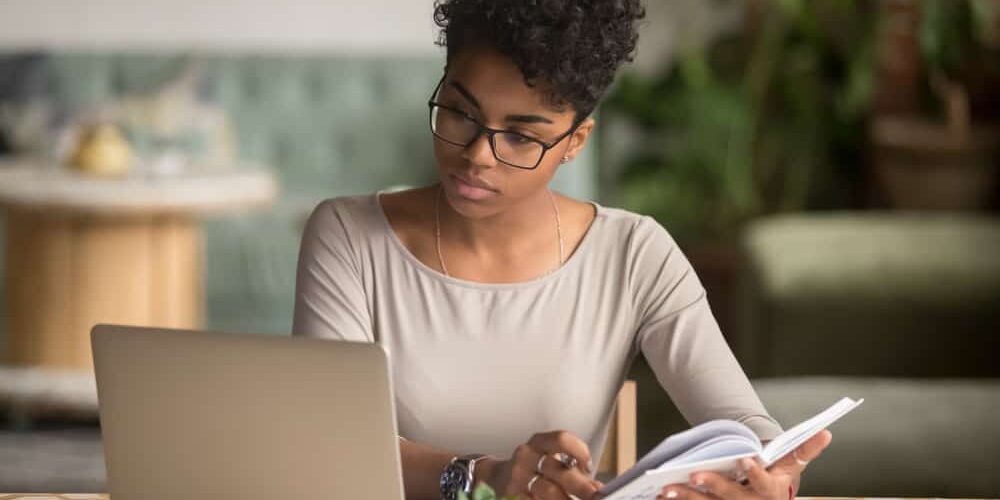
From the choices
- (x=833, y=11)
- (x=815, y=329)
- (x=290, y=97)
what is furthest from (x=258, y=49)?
(x=815, y=329)

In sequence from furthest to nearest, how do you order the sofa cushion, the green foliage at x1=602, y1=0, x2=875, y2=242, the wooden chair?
the green foliage at x1=602, y1=0, x2=875, y2=242
the sofa cushion
the wooden chair

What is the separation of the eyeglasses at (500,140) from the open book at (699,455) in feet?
1.12

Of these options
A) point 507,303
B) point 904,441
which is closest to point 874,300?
point 904,441

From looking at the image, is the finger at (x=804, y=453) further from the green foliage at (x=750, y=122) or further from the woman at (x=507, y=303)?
the green foliage at (x=750, y=122)

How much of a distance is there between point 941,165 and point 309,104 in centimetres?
229

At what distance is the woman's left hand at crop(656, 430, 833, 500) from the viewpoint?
49.7 inches

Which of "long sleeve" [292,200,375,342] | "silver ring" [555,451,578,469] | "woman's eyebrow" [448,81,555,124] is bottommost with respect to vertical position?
"silver ring" [555,451,578,469]

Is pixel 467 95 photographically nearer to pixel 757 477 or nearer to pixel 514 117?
pixel 514 117

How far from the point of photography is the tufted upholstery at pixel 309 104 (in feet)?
18.0

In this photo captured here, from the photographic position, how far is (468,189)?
4.85ft

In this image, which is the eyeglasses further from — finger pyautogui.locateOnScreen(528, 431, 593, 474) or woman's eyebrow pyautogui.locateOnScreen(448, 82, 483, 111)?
finger pyautogui.locateOnScreen(528, 431, 593, 474)

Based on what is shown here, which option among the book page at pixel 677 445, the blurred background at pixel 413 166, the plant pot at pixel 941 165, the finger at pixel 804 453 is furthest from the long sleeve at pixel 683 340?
the plant pot at pixel 941 165

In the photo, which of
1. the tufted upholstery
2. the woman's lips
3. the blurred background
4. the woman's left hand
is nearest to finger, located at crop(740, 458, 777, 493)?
the woman's left hand

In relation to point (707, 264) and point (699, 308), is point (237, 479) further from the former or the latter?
point (707, 264)
